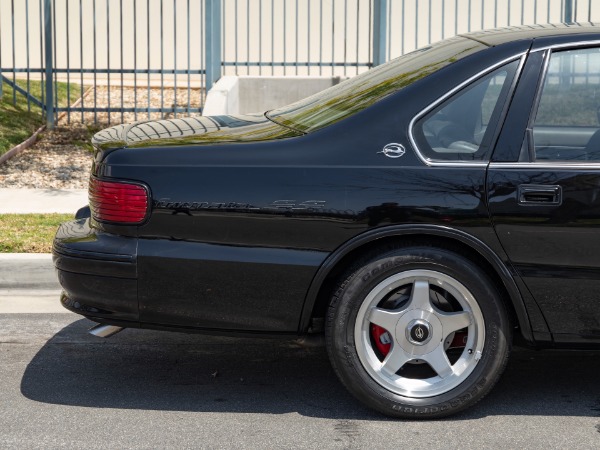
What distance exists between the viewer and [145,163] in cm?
461

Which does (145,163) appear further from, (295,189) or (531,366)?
(531,366)

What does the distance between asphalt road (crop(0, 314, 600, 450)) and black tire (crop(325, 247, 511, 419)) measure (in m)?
0.14

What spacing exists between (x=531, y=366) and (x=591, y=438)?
966 millimetres

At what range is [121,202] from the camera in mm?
4625

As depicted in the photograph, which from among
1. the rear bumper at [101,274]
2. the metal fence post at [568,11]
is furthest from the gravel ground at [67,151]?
the rear bumper at [101,274]

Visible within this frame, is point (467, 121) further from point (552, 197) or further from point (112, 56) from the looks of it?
point (112, 56)

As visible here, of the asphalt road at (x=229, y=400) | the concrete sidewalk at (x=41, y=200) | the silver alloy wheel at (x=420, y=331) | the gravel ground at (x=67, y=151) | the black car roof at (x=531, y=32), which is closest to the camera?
the asphalt road at (x=229, y=400)

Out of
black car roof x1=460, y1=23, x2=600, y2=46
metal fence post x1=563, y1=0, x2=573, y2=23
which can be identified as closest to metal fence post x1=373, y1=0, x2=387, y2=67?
metal fence post x1=563, y1=0, x2=573, y2=23

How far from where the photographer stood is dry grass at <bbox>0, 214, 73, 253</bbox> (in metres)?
7.05

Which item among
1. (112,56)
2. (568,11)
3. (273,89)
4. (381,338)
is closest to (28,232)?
(381,338)

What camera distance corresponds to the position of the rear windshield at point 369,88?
15.6 feet

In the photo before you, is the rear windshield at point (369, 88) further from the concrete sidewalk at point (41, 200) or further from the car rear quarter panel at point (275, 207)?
the concrete sidewalk at point (41, 200)

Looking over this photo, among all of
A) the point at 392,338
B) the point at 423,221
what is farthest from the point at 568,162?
the point at 392,338

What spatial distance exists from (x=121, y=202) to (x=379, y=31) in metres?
7.95
